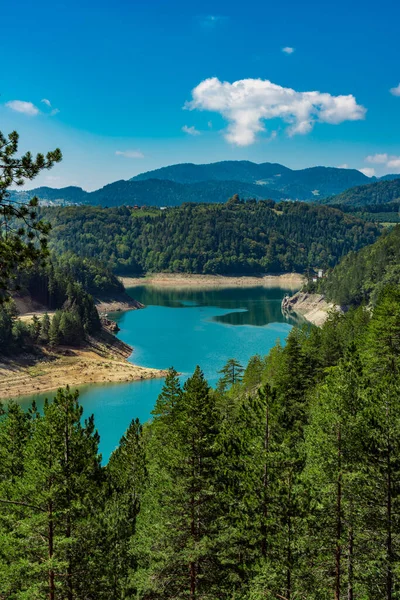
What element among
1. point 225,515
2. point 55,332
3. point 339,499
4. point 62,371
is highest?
point 339,499

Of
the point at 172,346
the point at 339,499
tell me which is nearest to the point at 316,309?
the point at 172,346

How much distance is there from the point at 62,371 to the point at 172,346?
36109 mm

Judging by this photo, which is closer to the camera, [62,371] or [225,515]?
[225,515]

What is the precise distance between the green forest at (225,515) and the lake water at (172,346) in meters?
43.5

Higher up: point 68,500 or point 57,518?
point 68,500

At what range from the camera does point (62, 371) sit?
102 metres

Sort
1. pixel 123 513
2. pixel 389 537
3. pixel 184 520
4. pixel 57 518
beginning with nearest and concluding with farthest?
pixel 389 537
pixel 57 518
pixel 184 520
pixel 123 513

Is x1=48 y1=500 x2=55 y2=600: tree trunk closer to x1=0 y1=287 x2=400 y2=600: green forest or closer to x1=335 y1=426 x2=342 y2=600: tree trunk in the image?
x1=0 y1=287 x2=400 y2=600: green forest

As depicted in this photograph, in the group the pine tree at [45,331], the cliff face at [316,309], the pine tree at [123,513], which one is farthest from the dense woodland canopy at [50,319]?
the cliff face at [316,309]

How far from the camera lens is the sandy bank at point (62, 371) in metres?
92.8

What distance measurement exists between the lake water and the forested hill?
67.0 feet

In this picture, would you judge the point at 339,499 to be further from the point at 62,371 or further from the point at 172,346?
the point at 172,346

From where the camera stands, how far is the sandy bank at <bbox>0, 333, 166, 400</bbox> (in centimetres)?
9275

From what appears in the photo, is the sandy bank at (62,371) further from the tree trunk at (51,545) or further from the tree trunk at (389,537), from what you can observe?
the tree trunk at (389,537)
